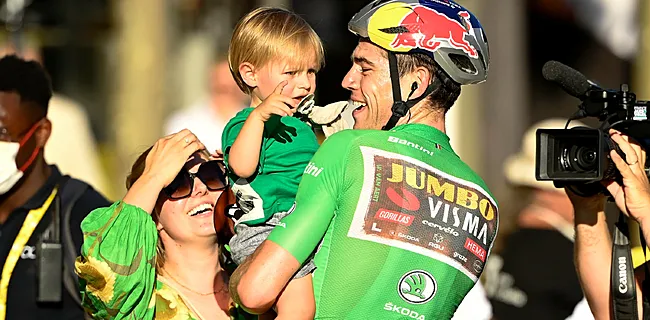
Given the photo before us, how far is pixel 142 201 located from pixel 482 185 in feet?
3.96

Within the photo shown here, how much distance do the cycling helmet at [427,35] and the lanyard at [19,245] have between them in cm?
198

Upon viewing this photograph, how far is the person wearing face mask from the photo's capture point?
512 centimetres

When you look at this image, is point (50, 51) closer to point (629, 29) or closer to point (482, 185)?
point (629, 29)

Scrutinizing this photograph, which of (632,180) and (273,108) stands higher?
(273,108)

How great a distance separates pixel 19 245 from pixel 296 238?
2046 mm

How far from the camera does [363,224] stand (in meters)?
3.59

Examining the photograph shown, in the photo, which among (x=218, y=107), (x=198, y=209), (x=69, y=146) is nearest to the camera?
(x=198, y=209)

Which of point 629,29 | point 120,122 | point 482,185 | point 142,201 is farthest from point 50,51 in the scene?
point 482,185

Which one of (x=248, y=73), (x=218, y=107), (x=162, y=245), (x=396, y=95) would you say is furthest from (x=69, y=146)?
(x=396, y=95)

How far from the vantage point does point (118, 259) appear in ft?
13.8

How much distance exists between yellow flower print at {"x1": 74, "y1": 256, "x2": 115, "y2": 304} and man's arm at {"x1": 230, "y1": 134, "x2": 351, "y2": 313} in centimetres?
73

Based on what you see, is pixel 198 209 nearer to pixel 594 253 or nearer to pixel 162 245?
pixel 162 245

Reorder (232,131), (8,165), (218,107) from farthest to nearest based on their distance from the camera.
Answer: (218,107)
(8,165)
(232,131)

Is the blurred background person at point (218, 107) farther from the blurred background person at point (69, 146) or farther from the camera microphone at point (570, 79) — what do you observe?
the camera microphone at point (570, 79)
